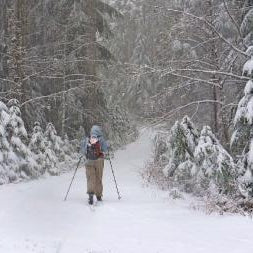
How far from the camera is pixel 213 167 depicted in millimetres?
13844

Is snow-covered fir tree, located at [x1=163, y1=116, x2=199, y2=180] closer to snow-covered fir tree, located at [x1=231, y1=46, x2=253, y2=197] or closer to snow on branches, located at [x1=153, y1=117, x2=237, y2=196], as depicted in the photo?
snow on branches, located at [x1=153, y1=117, x2=237, y2=196]

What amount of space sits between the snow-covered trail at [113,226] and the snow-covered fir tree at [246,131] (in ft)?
5.21

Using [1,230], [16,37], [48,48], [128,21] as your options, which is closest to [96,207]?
[1,230]

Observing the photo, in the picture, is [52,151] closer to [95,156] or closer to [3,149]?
[3,149]

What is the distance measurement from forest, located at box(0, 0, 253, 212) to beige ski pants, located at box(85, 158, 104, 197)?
2.80 meters

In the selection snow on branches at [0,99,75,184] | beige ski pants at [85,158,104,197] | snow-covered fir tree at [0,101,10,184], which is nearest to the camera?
beige ski pants at [85,158,104,197]

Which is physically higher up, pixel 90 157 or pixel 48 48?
pixel 48 48

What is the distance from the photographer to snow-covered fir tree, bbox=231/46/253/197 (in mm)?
12531

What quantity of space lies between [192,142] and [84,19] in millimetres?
9680

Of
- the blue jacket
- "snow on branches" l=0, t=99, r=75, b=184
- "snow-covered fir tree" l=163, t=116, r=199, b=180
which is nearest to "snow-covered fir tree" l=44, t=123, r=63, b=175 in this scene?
"snow on branches" l=0, t=99, r=75, b=184

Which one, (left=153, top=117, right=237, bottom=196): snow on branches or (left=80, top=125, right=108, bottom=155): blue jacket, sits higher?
(left=80, top=125, right=108, bottom=155): blue jacket

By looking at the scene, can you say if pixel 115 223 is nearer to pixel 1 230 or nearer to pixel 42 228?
pixel 42 228

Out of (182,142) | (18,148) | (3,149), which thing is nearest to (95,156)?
(182,142)

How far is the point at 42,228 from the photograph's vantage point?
10.4 metres
